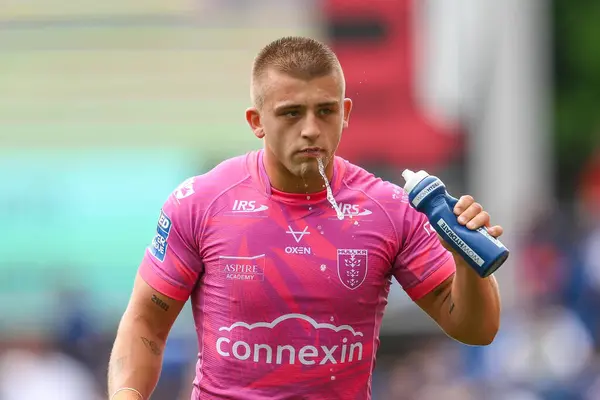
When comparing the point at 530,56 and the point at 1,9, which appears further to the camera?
the point at 530,56

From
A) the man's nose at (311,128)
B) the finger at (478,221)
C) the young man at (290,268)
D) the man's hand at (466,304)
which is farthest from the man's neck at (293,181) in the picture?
the finger at (478,221)

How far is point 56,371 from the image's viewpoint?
45.4 ft

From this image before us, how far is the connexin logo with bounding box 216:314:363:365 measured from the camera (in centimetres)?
540

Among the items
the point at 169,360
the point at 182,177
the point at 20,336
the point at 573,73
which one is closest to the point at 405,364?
the point at 169,360

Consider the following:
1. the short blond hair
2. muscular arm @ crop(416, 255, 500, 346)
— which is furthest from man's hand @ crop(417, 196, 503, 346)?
the short blond hair

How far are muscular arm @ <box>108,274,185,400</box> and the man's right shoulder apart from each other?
39 centimetres

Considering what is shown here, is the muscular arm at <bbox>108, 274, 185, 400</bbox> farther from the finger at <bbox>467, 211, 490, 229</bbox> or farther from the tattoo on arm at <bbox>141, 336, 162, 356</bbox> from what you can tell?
the finger at <bbox>467, 211, 490, 229</bbox>

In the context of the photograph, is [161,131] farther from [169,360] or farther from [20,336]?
[169,360]

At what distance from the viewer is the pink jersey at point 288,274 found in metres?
5.41

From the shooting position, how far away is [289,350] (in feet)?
17.7

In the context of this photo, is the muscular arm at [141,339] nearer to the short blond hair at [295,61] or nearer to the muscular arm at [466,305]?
the short blond hair at [295,61]

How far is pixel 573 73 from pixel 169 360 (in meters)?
21.4

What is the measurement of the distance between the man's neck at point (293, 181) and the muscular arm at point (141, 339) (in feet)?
2.03

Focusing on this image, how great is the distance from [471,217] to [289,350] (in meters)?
0.92
